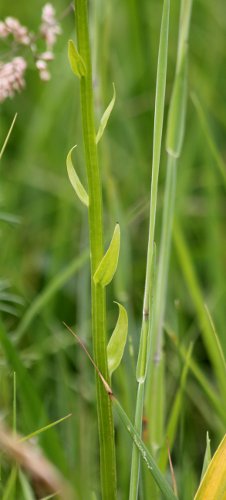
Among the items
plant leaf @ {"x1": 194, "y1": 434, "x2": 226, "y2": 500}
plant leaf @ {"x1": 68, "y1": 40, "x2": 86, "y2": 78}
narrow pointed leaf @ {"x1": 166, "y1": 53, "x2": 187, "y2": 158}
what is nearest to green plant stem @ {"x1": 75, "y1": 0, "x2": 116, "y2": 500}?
plant leaf @ {"x1": 68, "y1": 40, "x2": 86, "y2": 78}

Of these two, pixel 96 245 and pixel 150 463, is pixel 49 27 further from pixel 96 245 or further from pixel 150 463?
pixel 150 463

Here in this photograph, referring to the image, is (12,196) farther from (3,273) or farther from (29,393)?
(29,393)

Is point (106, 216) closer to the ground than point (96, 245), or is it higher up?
higher up

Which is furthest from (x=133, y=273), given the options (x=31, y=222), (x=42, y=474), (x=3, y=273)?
(x=42, y=474)

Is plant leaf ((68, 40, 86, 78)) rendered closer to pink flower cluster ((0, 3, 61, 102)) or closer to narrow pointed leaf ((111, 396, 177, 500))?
pink flower cluster ((0, 3, 61, 102))

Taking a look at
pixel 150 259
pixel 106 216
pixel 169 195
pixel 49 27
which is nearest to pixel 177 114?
pixel 169 195

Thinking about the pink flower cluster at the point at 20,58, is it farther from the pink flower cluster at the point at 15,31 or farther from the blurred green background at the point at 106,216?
the blurred green background at the point at 106,216
